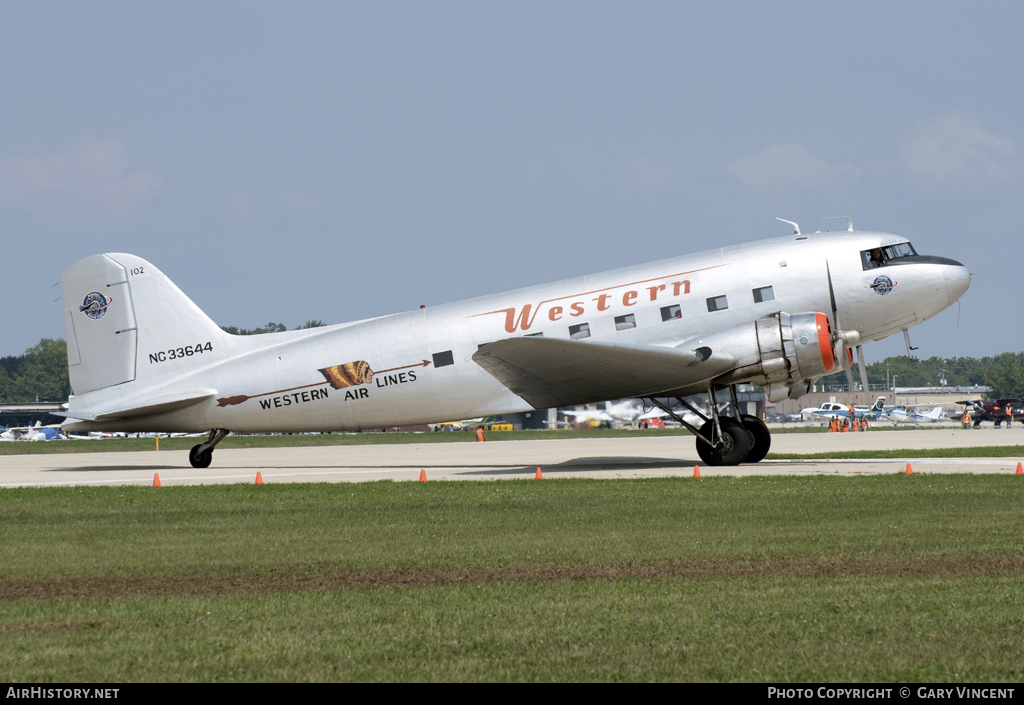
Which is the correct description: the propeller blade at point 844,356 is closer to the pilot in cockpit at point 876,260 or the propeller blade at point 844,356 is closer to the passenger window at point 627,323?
the pilot in cockpit at point 876,260

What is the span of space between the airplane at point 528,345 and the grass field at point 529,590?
7.06 m

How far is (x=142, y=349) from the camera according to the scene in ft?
90.4

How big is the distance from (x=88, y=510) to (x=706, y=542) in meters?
11.2

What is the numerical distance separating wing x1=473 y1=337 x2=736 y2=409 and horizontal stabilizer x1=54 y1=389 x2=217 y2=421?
903cm

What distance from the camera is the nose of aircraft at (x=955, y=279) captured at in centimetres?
2342

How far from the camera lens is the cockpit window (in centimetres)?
2338

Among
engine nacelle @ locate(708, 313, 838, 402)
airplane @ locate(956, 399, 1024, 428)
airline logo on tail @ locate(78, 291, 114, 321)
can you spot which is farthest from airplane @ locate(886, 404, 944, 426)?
airline logo on tail @ locate(78, 291, 114, 321)

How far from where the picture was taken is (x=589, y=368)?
22953 mm

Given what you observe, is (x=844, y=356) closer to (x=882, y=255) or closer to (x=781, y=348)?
(x=781, y=348)

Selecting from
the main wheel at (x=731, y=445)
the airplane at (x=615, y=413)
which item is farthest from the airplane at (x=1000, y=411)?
the main wheel at (x=731, y=445)

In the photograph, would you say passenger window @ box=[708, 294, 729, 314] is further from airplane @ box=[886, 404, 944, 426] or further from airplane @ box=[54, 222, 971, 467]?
airplane @ box=[886, 404, 944, 426]

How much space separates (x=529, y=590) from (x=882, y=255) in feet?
59.3

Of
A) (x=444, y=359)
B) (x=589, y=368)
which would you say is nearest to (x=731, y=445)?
(x=589, y=368)

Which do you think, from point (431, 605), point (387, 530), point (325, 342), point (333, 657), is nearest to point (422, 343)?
point (325, 342)
